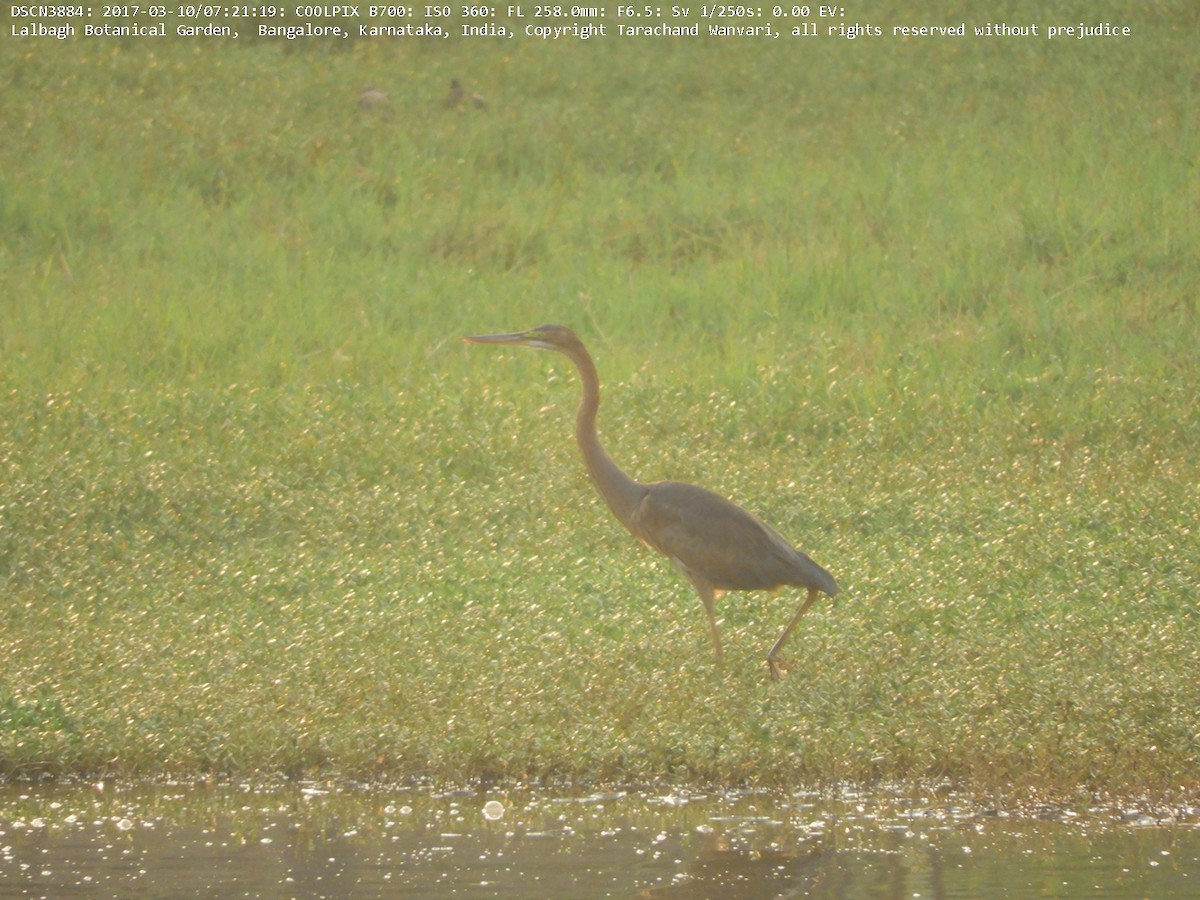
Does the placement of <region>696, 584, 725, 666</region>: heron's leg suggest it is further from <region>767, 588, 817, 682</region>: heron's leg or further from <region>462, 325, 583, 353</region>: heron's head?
<region>462, 325, 583, 353</region>: heron's head

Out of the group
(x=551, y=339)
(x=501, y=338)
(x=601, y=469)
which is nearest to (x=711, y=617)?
(x=601, y=469)

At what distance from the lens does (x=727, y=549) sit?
273 inches

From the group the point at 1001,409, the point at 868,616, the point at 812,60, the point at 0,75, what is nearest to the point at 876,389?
the point at 1001,409

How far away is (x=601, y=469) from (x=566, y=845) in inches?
108

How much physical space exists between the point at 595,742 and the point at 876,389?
5894 mm

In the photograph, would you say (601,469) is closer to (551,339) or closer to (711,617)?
(551,339)

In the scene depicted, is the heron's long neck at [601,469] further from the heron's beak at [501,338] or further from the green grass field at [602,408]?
the green grass field at [602,408]

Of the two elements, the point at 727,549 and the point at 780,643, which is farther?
the point at 727,549

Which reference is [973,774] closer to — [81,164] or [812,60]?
[81,164]

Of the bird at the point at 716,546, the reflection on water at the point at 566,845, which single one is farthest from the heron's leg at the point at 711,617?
the reflection on water at the point at 566,845

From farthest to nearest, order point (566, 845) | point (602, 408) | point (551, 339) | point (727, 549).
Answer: point (602, 408)
point (551, 339)
point (727, 549)
point (566, 845)

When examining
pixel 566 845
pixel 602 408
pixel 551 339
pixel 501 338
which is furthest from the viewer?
pixel 602 408

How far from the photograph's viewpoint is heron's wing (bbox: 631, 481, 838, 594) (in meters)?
6.87

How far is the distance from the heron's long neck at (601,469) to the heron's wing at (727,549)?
326mm
